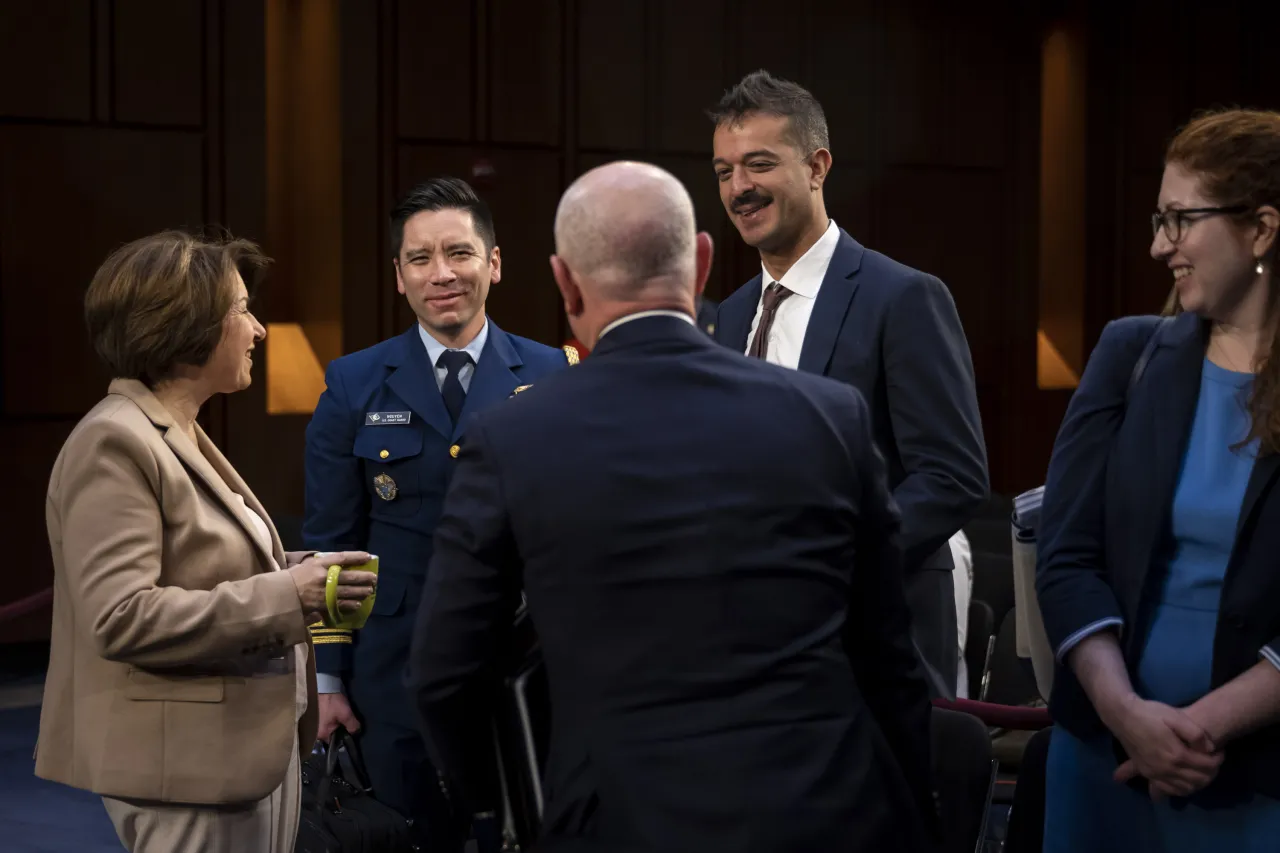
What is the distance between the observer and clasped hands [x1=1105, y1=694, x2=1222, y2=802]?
1.91 meters

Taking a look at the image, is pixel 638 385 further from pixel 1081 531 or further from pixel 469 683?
pixel 1081 531

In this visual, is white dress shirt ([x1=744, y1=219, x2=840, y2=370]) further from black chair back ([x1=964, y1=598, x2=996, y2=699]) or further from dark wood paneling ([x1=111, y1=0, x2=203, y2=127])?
dark wood paneling ([x1=111, y1=0, x2=203, y2=127])

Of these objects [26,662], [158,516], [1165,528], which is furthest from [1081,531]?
[26,662]

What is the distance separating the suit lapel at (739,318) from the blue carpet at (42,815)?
112 inches

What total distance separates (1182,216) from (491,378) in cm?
144

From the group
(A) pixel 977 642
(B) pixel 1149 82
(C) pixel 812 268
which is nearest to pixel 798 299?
(C) pixel 812 268

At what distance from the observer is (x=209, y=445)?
7.86 feet

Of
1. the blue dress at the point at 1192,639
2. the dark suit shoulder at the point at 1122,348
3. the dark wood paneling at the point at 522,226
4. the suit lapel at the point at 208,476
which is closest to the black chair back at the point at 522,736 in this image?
the suit lapel at the point at 208,476

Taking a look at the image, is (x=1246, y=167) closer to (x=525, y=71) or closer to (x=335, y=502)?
(x=335, y=502)

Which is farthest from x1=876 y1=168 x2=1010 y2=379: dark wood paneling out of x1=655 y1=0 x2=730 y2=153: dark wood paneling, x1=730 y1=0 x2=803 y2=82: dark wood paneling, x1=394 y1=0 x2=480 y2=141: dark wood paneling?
x1=394 y1=0 x2=480 y2=141: dark wood paneling

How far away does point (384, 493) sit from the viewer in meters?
2.87

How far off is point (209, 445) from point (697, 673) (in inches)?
47.1

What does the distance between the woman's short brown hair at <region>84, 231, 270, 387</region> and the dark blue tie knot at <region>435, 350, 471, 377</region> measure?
0.75 metres

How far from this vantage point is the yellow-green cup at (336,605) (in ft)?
7.43
